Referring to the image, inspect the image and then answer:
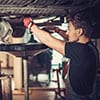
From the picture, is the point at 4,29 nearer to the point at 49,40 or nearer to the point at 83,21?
the point at 49,40

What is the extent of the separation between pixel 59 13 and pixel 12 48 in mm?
1133

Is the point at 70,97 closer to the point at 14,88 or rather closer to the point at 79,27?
the point at 79,27

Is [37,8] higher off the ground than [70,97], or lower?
higher

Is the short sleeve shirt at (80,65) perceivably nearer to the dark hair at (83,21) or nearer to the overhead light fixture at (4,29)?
the dark hair at (83,21)

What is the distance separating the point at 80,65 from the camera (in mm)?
2084

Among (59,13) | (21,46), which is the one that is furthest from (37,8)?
(21,46)

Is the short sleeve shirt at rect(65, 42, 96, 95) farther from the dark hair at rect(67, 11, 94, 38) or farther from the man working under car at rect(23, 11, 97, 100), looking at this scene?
the dark hair at rect(67, 11, 94, 38)

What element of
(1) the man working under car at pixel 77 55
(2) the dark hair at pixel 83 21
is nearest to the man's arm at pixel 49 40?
(1) the man working under car at pixel 77 55

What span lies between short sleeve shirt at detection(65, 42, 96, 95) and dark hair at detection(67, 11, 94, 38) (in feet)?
0.34

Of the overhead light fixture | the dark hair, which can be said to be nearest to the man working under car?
the dark hair

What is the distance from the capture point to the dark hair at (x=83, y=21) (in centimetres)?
164

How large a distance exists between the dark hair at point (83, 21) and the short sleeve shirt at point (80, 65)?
10cm

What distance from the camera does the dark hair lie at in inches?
64.4

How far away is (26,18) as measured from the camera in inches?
70.8
